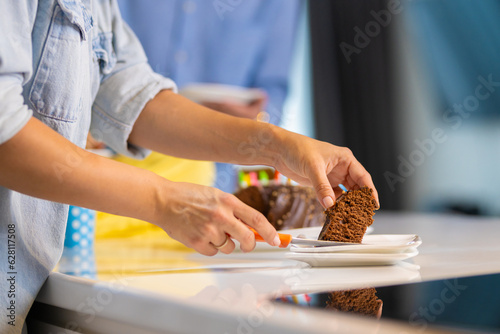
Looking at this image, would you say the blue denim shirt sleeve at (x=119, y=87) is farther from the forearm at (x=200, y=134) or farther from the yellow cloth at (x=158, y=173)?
the yellow cloth at (x=158, y=173)

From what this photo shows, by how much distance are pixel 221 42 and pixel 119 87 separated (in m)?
1.79

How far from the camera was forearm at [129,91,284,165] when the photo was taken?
1002 mm

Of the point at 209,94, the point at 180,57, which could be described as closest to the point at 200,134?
the point at 209,94

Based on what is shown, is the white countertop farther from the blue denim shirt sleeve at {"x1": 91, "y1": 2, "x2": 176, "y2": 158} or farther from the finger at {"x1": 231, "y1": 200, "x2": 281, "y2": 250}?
the blue denim shirt sleeve at {"x1": 91, "y1": 2, "x2": 176, "y2": 158}

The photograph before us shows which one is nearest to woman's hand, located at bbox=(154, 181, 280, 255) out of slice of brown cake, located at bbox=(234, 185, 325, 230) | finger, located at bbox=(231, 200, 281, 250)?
finger, located at bbox=(231, 200, 281, 250)

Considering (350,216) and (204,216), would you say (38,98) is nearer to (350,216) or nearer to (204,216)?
(204,216)

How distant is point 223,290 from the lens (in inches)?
25.0

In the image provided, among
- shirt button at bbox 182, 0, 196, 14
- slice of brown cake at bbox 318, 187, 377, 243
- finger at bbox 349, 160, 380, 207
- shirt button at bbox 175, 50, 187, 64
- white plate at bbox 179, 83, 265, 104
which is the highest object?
finger at bbox 349, 160, 380, 207

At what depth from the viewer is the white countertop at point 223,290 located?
0.50 m

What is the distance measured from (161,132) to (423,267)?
1.83 feet

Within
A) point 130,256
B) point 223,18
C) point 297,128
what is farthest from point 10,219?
point 297,128

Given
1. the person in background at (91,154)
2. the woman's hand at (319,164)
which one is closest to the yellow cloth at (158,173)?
the person in background at (91,154)

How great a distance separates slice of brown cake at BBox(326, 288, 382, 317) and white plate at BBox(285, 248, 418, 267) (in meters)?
0.17

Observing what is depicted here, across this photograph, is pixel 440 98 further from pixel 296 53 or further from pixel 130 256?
pixel 130 256
